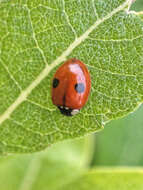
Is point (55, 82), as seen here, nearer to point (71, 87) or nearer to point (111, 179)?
point (71, 87)

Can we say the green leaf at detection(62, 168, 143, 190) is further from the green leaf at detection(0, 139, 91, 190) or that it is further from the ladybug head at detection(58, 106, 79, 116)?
the ladybug head at detection(58, 106, 79, 116)

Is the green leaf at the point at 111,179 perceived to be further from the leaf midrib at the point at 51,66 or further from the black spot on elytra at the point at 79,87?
the leaf midrib at the point at 51,66

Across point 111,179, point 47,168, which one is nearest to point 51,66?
point 111,179

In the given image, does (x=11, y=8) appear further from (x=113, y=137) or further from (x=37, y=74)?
(x=113, y=137)

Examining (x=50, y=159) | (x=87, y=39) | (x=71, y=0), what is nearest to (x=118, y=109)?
(x=87, y=39)

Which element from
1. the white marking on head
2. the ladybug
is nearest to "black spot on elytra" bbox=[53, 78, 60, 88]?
the ladybug

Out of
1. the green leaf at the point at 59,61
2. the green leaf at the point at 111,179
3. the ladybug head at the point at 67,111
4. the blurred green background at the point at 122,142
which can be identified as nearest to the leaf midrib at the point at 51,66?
the green leaf at the point at 59,61
